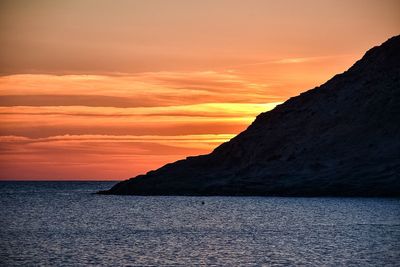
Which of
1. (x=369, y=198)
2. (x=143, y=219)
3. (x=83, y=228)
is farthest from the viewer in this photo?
(x=369, y=198)

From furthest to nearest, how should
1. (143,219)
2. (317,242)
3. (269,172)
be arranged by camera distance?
(269,172), (143,219), (317,242)

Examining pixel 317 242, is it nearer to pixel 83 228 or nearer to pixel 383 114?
pixel 83 228

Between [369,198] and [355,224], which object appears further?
[369,198]

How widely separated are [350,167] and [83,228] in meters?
103

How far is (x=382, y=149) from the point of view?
186 metres

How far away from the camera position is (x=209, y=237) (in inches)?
3204

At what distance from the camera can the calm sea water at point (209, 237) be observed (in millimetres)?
60000

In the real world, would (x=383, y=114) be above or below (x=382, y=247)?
above

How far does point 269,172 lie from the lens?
196000 mm

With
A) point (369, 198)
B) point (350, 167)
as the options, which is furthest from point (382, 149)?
point (369, 198)

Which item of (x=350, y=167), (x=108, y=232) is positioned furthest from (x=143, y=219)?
(x=350, y=167)

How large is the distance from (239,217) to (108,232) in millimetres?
31923

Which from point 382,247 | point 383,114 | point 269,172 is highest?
point 383,114

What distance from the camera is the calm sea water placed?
197 ft
